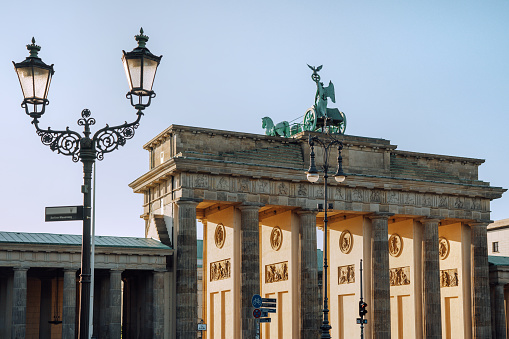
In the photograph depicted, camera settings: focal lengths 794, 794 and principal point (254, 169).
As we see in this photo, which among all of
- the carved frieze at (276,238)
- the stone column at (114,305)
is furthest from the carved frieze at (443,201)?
the stone column at (114,305)

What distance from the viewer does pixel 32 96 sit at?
1703 cm

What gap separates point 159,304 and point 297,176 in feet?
41.6

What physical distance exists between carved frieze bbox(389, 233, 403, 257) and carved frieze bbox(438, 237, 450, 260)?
3.62 meters

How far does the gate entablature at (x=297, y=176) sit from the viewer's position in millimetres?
51938

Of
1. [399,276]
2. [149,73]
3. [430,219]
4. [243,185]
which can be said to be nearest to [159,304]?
[243,185]

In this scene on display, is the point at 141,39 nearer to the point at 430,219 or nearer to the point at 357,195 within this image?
the point at 357,195

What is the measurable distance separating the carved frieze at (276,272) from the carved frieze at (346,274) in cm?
582

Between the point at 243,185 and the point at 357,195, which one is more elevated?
the point at 243,185

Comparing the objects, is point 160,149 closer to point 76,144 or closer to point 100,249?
point 100,249

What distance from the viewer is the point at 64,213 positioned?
17.1m

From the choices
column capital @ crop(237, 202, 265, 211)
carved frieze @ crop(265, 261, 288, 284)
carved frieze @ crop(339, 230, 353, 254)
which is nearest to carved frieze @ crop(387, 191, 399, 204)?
carved frieze @ crop(339, 230, 353, 254)

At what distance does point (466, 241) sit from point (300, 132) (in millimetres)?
15729

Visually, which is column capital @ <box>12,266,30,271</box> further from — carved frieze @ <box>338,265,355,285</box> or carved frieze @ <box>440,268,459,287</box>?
carved frieze @ <box>440,268,459,287</box>

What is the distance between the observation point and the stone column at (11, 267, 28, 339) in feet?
149
